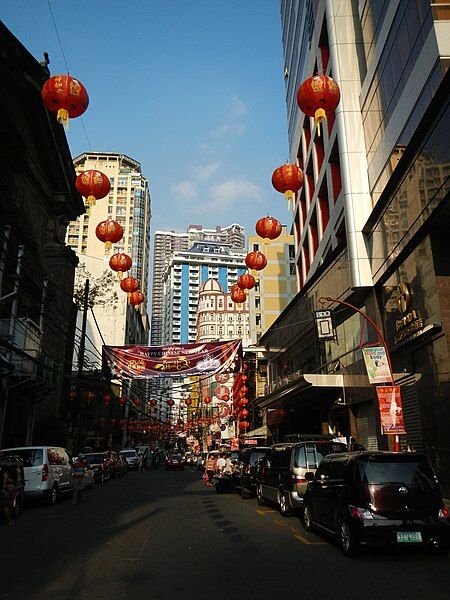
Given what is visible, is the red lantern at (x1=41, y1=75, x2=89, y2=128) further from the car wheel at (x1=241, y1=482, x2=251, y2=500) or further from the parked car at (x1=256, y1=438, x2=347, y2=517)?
the car wheel at (x1=241, y1=482, x2=251, y2=500)

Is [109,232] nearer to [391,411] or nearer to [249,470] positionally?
[249,470]

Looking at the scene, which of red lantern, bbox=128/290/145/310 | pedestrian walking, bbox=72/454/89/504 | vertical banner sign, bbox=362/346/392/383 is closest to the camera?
vertical banner sign, bbox=362/346/392/383

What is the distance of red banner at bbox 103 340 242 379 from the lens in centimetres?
2498

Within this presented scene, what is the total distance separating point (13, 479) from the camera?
13266mm

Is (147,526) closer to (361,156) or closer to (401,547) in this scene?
(401,547)

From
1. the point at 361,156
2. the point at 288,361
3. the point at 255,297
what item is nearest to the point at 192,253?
the point at 255,297

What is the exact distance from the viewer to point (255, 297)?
3132 inches

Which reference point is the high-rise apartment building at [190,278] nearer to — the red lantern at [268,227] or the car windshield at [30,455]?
the red lantern at [268,227]

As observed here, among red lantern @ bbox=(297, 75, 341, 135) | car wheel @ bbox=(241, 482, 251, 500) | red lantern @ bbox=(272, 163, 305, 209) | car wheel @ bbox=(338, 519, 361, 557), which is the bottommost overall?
car wheel @ bbox=(241, 482, 251, 500)

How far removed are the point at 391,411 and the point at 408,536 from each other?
799cm

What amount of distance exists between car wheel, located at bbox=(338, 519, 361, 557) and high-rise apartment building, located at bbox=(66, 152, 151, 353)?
75.0 m

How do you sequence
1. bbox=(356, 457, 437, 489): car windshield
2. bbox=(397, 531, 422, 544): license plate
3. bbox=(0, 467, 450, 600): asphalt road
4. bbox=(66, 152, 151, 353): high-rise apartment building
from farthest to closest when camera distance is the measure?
bbox=(66, 152, 151, 353): high-rise apartment building → bbox=(356, 457, 437, 489): car windshield → bbox=(397, 531, 422, 544): license plate → bbox=(0, 467, 450, 600): asphalt road

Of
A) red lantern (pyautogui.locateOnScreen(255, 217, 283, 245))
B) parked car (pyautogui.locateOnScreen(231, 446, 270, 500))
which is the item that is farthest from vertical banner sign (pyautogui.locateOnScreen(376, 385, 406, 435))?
red lantern (pyautogui.locateOnScreen(255, 217, 283, 245))

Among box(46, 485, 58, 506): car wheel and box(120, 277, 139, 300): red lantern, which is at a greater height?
box(120, 277, 139, 300): red lantern
